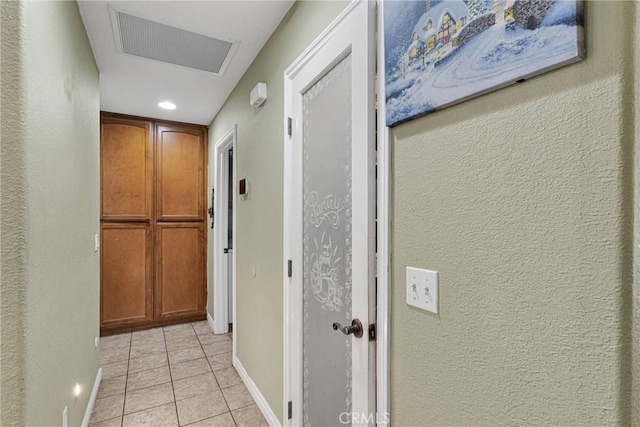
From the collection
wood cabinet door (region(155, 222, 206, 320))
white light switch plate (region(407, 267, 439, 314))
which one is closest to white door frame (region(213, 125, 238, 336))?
wood cabinet door (region(155, 222, 206, 320))

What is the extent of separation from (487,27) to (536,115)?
0.24m

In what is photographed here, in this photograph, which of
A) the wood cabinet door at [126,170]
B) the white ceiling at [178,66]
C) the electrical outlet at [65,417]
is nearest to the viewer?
the electrical outlet at [65,417]

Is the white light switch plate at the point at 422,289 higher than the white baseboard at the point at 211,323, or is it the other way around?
the white light switch plate at the point at 422,289

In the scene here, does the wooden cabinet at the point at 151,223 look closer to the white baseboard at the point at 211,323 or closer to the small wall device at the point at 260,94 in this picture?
the white baseboard at the point at 211,323

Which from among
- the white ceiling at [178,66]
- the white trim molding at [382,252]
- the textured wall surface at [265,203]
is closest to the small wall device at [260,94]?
the textured wall surface at [265,203]

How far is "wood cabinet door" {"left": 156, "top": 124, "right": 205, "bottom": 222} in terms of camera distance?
151 inches

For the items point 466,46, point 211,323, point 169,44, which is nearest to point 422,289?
point 466,46

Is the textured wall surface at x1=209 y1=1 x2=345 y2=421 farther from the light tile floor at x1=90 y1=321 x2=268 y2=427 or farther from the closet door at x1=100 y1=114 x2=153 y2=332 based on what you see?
the closet door at x1=100 y1=114 x2=153 y2=332

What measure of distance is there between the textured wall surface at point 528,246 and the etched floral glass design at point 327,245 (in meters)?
0.36

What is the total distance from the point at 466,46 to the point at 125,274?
406cm

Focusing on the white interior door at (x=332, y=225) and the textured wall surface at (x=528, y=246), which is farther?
the white interior door at (x=332, y=225)

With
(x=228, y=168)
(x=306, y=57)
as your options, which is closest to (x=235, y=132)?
(x=228, y=168)

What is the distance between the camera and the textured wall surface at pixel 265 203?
1.80m

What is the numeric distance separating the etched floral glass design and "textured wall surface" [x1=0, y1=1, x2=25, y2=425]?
1.07 m
